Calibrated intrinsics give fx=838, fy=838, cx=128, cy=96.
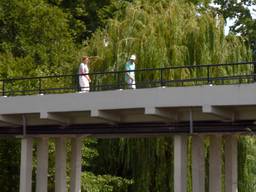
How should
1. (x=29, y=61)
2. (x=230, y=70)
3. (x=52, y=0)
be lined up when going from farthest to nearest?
(x=52, y=0), (x=29, y=61), (x=230, y=70)

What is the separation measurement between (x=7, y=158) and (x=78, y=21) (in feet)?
57.3

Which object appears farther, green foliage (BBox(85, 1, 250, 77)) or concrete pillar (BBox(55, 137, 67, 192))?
green foliage (BBox(85, 1, 250, 77))

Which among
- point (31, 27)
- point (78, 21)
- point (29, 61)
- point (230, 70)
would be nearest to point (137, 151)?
point (230, 70)

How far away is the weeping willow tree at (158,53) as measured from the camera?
3142 centimetres

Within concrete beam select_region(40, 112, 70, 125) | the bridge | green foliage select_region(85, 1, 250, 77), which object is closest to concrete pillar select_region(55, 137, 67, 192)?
the bridge

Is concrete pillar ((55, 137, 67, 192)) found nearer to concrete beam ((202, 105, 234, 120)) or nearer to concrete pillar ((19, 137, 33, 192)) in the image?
concrete pillar ((19, 137, 33, 192))

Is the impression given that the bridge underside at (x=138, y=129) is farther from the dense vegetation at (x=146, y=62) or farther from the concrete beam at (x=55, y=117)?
the dense vegetation at (x=146, y=62)

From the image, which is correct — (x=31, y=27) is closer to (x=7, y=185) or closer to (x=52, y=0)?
(x=52, y=0)

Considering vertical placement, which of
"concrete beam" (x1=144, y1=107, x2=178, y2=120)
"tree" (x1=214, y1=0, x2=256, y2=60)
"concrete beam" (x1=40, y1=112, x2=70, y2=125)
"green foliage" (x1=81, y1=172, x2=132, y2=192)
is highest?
"tree" (x1=214, y1=0, x2=256, y2=60)

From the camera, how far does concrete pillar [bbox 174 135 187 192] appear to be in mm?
23484

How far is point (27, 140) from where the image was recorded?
27578 mm

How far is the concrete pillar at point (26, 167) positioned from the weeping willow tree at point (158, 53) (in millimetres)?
5387

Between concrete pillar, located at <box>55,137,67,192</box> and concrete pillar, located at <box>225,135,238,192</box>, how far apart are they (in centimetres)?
565

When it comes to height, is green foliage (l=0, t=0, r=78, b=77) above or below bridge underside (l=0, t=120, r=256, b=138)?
above
